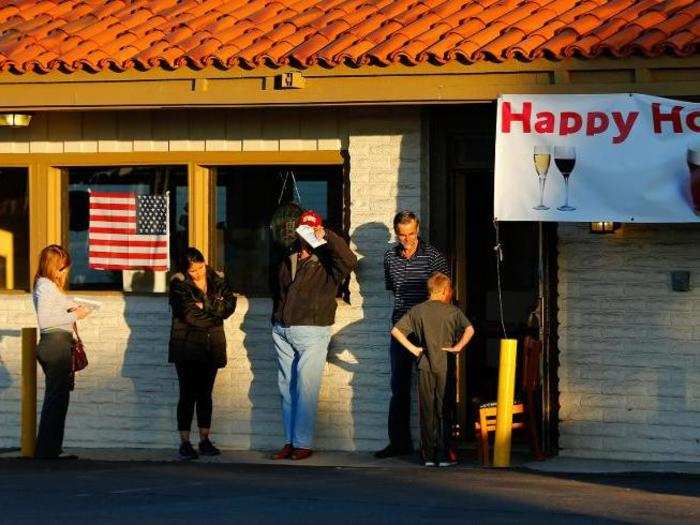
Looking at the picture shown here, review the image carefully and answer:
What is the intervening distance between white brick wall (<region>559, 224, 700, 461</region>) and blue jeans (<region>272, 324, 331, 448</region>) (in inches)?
74.8

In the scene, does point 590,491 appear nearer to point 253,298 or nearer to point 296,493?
point 296,493

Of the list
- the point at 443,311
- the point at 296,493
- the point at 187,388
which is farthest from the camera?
the point at 187,388

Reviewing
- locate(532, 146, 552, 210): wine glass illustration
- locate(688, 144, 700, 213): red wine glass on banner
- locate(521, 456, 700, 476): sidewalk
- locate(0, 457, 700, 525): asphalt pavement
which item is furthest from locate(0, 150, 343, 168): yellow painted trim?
locate(521, 456, 700, 476): sidewalk

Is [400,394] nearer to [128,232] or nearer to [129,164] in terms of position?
[128,232]

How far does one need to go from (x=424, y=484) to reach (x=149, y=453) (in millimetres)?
3692

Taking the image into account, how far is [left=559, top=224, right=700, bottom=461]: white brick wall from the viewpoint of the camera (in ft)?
45.4

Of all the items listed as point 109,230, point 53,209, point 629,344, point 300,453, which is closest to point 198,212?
point 109,230

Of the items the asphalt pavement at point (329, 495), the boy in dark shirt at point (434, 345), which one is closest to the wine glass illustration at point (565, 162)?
the boy in dark shirt at point (434, 345)

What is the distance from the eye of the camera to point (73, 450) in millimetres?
15227

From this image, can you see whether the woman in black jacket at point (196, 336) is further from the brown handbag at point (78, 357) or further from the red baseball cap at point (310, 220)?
the red baseball cap at point (310, 220)

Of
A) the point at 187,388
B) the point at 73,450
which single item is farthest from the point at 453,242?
the point at 73,450

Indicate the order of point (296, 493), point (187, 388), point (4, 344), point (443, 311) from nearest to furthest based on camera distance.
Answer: point (296, 493)
point (443, 311)
point (187, 388)
point (4, 344)

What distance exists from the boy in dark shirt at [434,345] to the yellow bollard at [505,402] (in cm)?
34

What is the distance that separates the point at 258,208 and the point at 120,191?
4.13 feet
